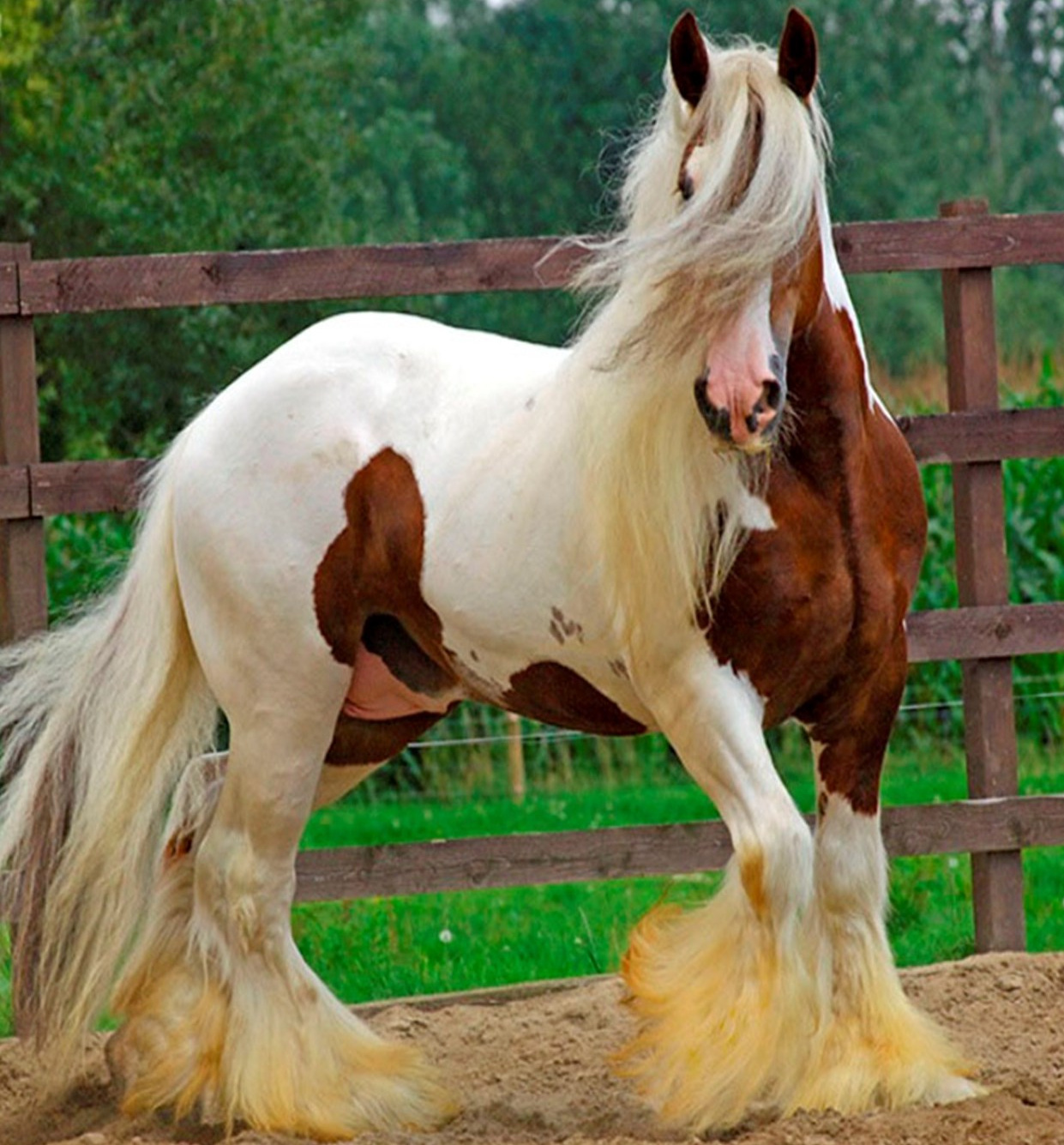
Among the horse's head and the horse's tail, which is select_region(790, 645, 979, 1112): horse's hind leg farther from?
the horse's tail

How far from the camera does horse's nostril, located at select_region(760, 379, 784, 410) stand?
3.20 metres

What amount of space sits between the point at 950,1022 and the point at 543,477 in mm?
1705

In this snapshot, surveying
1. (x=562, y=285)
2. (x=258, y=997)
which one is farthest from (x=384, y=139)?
(x=258, y=997)

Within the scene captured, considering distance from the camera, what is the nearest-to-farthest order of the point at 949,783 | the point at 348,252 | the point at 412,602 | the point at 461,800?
the point at 412,602, the point at 348,252, the point at 949,783, the point at 461,800

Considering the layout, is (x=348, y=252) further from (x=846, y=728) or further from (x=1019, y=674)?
(x=1019, y=674)

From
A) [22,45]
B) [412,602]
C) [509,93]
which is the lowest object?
[412,602]

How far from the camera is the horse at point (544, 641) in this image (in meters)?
3.45

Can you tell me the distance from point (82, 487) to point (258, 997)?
4.90 feet

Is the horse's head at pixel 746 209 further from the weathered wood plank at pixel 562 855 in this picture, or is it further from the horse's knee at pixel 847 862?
the weathered wood plank at pixel 562 855

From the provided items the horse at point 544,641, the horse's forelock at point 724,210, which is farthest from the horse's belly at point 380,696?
the horse's forelock at point 724,210

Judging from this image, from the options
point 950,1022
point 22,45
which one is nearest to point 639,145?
point 950,1022

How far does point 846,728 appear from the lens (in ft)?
12.5

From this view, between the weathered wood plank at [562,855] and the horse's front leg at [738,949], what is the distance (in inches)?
60.5

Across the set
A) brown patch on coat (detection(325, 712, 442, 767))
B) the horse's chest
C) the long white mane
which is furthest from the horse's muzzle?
brown patch on coat (detection(325, 712, 442, 767))
